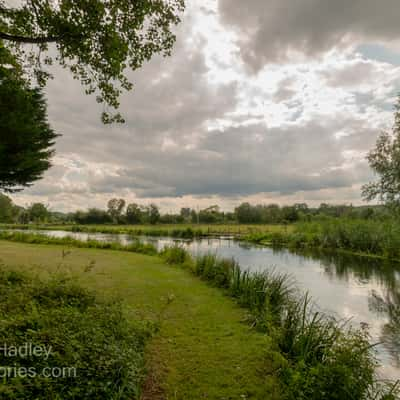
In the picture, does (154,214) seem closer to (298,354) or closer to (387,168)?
(387,168)

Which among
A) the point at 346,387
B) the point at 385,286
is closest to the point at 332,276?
the point at 385,286

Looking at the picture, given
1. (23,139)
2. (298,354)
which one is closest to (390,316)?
(298,354)

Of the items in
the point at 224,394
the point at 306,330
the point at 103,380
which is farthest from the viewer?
the point at 306,330

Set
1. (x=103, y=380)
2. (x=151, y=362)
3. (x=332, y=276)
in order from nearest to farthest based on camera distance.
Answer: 1. (x=103, y=380)
2. (x=151, y=362)
3. (x=332, y=276)

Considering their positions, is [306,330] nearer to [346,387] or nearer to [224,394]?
[346,387]

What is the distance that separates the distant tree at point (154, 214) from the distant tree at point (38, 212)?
37.2 metres

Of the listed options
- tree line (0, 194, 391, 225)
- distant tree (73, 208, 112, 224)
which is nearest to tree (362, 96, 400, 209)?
tree line (0, 194, 391, 225)

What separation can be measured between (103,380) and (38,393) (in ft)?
1.93

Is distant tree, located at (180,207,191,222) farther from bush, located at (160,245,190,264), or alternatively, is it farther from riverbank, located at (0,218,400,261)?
bush, located at (160,245,190,264)

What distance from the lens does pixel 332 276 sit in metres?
11.2

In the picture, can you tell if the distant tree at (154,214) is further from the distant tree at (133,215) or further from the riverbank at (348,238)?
the riverbank at (348,238)

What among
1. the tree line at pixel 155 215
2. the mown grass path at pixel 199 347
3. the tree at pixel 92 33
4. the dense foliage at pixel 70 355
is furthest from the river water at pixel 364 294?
the tree line at pixel 155 215

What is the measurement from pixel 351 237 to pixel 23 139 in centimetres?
2392

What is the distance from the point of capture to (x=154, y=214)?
234ft
